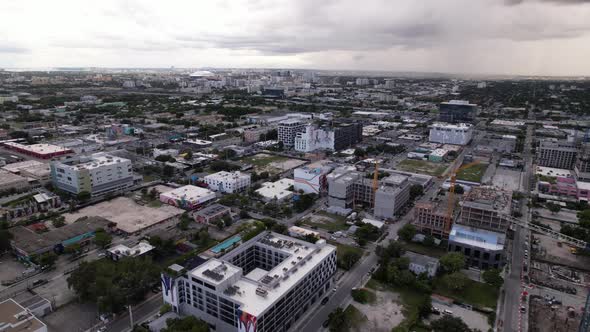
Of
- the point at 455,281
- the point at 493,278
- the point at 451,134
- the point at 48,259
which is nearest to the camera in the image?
the point at 455,281

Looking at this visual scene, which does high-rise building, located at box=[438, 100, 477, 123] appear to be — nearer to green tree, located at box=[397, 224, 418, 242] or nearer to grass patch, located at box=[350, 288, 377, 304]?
green tree, located at box=[397, 224, 418, 242]

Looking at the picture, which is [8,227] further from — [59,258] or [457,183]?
[457,183]

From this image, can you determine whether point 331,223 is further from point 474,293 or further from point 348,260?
point 474,293

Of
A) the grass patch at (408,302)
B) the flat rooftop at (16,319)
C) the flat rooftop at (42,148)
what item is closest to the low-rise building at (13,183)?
the flat rooftop at (42,148)

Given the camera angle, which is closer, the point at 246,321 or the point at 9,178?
the point at 246,321

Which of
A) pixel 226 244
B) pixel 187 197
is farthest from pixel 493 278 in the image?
pixel 187 197

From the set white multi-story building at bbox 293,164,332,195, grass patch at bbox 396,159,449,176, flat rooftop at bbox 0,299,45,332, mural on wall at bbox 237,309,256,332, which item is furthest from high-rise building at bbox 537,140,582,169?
flat rooftop at bbox 0,299,45,332
